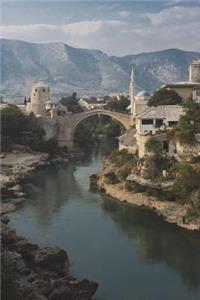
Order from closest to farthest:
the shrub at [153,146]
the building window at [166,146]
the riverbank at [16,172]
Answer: the riverbank at [16,172], the shrub at [153,146], the building window at [166,146]

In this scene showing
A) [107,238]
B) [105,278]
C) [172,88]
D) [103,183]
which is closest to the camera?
[105,278]

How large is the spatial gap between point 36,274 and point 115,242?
13.9 feet

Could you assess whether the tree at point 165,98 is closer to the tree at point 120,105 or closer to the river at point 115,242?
the river at point 115,242

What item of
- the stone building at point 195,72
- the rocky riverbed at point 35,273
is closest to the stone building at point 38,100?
the stone building at point 195,72

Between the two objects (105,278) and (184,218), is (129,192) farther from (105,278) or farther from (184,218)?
(105,278)

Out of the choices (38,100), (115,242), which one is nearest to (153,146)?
(115,242)

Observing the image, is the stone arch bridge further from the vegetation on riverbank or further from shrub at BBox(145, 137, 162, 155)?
shrub at BBox(145, 137, 162, 155)

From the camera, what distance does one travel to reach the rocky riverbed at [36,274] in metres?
12.7

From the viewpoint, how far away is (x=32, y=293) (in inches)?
520

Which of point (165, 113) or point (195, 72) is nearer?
point (165, 113)

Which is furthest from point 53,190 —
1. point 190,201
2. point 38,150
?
point 38,150

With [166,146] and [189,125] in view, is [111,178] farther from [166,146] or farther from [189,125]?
[189,125]

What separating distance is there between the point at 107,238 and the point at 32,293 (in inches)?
260

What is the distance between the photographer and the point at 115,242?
1912 cm
